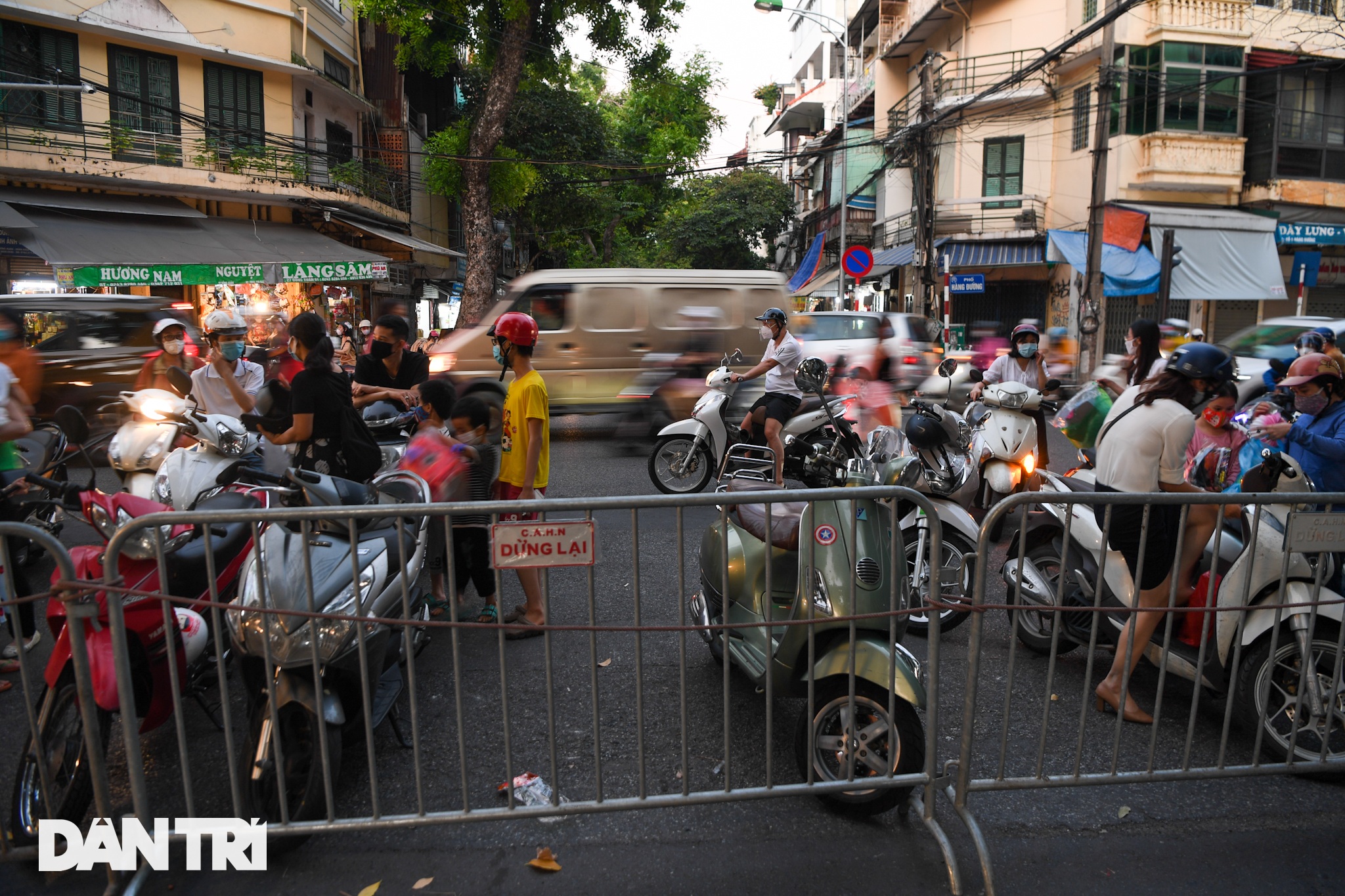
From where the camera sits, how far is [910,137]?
2148 centimetres

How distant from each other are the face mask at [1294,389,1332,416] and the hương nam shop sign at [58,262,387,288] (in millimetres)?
16138

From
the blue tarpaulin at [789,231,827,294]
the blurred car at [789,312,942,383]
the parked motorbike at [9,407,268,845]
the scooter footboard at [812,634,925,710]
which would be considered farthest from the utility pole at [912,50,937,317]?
the parked motorbike at [9,407,268,845]

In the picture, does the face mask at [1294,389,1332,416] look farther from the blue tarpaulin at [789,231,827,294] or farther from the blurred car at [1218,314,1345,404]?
the blue tarpaulin at [789,231,827,294]

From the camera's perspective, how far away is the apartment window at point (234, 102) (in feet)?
63.6

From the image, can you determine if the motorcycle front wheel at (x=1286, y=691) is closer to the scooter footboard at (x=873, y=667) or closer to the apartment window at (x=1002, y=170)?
the scooter footboard at (x=873, y=667)

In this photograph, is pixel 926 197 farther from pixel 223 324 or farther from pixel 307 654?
pixel 307 654

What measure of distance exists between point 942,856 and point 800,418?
5052 millimetres

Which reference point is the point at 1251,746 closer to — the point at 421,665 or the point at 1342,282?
the point at 421,665

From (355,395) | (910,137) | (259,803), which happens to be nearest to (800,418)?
(355,395)

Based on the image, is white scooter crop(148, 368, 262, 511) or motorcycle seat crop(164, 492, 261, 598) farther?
white scooter crop(148, 368, 262, 511)

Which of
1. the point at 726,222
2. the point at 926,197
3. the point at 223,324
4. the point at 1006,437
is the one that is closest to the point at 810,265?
the point at 926,197

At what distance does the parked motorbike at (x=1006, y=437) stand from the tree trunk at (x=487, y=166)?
43.7 ft

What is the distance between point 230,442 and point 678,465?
4.57 m

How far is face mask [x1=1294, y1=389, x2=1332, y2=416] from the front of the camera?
4.72m
